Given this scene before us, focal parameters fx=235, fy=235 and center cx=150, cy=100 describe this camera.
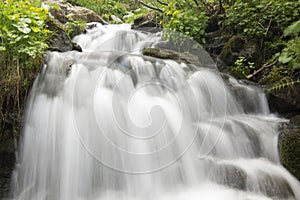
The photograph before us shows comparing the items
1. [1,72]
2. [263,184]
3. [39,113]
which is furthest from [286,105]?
[1,72]

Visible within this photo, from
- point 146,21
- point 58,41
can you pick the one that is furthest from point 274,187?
point 146,21

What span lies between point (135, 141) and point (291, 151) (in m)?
1.62

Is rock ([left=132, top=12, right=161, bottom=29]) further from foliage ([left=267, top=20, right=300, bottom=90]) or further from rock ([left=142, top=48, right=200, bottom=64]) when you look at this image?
foliage ([left=267, top=20, right=300, bottom=90])

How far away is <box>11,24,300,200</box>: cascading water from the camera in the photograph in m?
2.16

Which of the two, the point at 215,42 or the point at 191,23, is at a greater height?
the point at 191,23

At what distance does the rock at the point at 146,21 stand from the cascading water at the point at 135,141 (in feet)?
11.2

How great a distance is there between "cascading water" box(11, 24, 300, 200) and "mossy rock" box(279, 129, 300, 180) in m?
0.08

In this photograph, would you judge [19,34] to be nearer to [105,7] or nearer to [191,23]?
[191,23]

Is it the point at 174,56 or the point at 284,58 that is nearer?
the point at 284,58

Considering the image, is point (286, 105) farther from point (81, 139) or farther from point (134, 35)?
point (134, 35)

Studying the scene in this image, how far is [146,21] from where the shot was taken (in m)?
6.71

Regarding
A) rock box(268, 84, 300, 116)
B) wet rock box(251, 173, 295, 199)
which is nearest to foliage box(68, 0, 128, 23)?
rock box(268, 84, 300, 116)

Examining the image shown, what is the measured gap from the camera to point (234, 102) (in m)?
3.50

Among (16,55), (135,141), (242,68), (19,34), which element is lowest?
(135,141)
